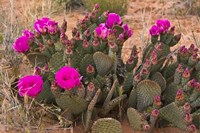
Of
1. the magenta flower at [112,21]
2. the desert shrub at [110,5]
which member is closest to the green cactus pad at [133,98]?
the magenta flower at [112,21]

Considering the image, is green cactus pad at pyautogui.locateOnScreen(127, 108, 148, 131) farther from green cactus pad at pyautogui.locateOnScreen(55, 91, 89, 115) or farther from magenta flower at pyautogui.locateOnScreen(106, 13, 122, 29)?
magenta flower at pyautogui.locateOnScreen(106, 13, 122, 29)

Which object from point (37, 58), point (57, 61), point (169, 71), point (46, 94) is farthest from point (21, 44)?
point (169, 71)

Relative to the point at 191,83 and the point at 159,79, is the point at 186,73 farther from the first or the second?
the point at 159,79

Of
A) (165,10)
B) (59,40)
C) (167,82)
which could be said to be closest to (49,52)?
(59,40)

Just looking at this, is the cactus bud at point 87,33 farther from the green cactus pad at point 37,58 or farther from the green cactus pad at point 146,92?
the green cactus pad at point 146,92

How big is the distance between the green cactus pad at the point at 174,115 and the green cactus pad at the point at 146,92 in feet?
0.39

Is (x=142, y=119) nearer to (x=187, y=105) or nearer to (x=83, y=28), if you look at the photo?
(x=187, y=105)

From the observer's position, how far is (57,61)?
10.5 ft

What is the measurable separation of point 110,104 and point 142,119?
27 cm

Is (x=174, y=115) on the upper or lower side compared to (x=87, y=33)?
lower

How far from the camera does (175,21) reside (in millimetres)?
6156

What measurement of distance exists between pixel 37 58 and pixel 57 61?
0.30 meters

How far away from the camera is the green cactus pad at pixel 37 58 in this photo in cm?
A: 340

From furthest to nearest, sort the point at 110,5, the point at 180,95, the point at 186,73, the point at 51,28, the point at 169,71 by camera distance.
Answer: the point at 110,5 < the point at 169,71 < the point at 51,28 < the point at 186,73 < the point at 180,95
